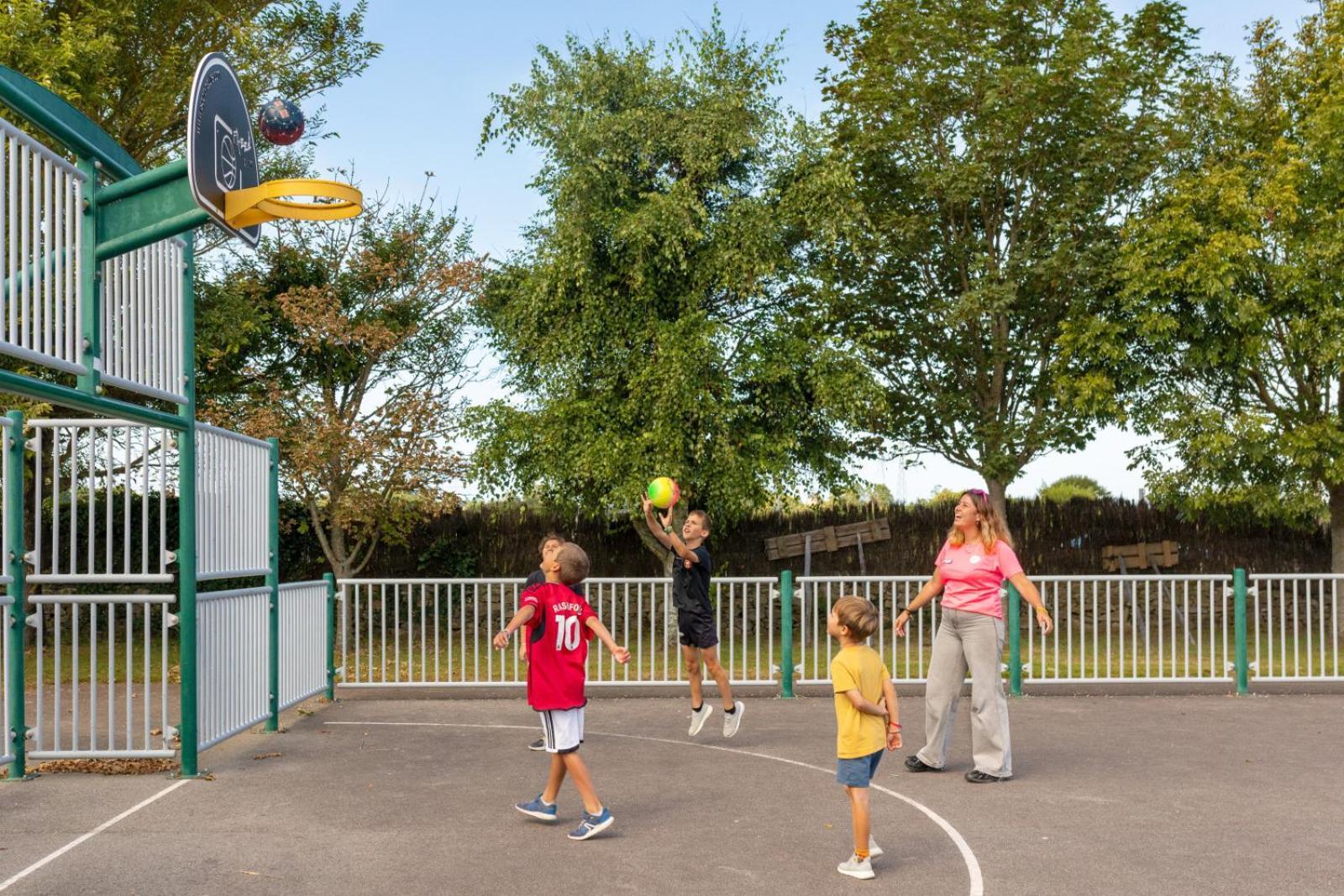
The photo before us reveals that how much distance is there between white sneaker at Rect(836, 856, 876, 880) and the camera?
6742 mm

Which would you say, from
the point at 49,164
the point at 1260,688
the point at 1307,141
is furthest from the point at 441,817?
the point at 1307,141

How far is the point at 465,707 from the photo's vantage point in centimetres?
1402

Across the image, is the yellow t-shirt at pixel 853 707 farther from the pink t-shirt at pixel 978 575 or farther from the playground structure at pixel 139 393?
the playground structure at pixel 139 393

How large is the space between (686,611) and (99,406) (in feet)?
16.7

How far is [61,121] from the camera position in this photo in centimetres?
828

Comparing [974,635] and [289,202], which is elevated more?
[289,202]

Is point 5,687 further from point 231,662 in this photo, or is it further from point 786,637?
point 786,637

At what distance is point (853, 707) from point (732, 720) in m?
4.64

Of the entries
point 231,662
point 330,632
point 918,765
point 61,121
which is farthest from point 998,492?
point 61,121

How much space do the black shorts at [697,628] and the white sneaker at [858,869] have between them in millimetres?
4580

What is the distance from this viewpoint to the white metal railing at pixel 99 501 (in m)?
9.81

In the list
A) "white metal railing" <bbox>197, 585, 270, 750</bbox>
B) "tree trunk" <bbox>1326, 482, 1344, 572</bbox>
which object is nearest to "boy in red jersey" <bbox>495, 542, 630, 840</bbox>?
"white metal railing" <bbox>197, 585, 270, 750</bbox>

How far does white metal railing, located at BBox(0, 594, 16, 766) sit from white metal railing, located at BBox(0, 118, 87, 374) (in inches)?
75.6

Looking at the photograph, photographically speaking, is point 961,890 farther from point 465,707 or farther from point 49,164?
point 465,707
